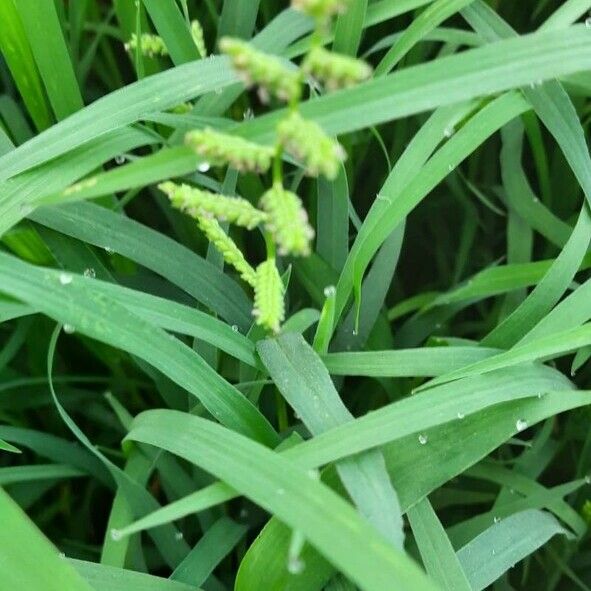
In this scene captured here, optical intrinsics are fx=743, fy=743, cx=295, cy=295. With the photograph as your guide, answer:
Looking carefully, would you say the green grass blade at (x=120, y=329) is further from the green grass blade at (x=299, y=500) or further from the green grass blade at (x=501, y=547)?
the green grass blade at (x=501, y=547)

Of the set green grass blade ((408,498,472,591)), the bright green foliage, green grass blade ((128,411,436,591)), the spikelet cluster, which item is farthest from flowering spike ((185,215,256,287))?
the bright green foliage

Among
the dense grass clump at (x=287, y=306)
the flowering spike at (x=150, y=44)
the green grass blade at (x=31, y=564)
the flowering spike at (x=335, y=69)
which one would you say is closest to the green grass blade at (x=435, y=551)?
the dense grass clump at (x=287, y=306)

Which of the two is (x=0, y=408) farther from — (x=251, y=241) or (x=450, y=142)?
(x=450, y=142)

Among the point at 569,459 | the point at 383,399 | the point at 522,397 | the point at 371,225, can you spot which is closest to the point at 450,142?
the point at 371,225

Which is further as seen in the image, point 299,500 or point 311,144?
point 299,500

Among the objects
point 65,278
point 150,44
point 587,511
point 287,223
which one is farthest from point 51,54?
point 587,511

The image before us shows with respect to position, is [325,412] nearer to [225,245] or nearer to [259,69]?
[225,245]

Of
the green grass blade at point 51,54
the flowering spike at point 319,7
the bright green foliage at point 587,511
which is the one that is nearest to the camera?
the flowering spike at point 319,7
